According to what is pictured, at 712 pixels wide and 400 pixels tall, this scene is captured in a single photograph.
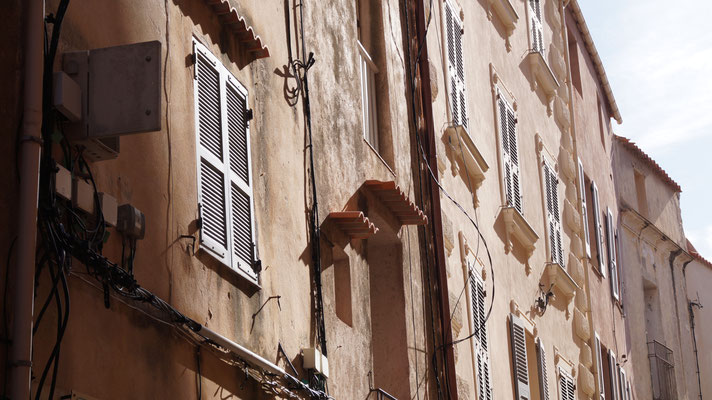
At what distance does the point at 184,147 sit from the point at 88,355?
1864mm

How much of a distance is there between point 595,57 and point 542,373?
10.8 meters

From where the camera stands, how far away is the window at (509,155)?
55.8ft

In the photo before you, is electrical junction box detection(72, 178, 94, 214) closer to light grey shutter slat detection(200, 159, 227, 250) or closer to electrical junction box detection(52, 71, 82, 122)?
electrical junction box detection(52, 71, 82, 122)

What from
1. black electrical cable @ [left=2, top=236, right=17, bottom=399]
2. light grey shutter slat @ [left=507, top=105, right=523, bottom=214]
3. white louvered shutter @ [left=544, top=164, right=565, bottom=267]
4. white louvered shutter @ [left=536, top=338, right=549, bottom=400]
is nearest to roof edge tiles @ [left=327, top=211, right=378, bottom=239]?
black electrical cable @ [left=2, top=236, right=17, bottom=399]

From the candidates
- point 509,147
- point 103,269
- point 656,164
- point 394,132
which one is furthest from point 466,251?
point 656,164

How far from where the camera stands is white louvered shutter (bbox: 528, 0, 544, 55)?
20609mm

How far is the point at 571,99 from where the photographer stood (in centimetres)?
2259

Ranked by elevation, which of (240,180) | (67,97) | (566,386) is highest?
(566,386)

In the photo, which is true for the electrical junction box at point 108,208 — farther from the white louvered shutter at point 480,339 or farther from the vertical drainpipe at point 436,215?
the white louvered shutter at point 480,339

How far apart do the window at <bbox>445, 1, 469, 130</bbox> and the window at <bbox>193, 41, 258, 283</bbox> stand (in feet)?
20.6

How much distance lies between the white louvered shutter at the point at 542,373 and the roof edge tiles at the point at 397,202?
5145 millimetres

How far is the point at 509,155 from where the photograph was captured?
17375 millimetres

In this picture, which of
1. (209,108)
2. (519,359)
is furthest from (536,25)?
(209,108)

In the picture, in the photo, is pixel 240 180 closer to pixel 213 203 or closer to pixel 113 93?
pixel 213 203
